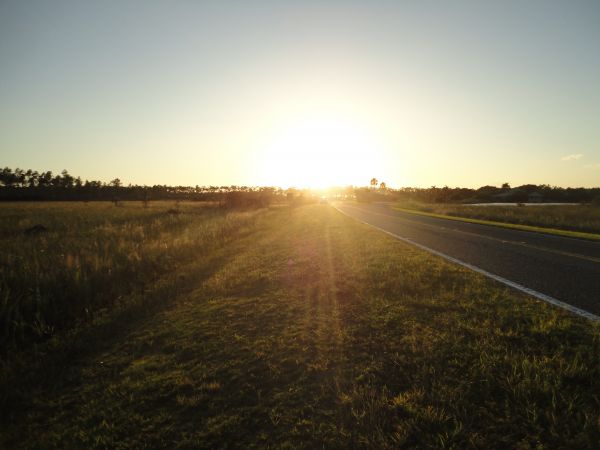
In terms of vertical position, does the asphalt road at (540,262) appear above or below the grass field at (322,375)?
above

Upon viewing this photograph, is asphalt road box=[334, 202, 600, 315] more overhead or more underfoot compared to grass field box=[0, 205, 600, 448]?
more overhead

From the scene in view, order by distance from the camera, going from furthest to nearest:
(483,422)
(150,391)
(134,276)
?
(134,276) → (150,391) → (483,422)

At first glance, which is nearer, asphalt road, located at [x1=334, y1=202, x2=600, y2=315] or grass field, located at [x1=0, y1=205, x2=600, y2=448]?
grass field, located at [x1=0, y1=205, x2=600, y2=448]

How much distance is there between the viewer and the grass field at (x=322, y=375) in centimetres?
254

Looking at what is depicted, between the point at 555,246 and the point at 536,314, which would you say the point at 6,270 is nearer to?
the point at 536,314

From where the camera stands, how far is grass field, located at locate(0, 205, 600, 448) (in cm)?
254

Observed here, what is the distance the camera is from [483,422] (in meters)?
2.51

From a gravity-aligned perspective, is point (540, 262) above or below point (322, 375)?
above

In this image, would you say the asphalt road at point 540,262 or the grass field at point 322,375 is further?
the asphalt road at point 540,262

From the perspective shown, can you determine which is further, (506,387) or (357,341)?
(357,341)

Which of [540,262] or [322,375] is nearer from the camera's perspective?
[322,375]

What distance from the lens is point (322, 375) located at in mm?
3352

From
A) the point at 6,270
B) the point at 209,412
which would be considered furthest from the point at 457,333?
the point at 6,270

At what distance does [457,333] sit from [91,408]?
4476mm
